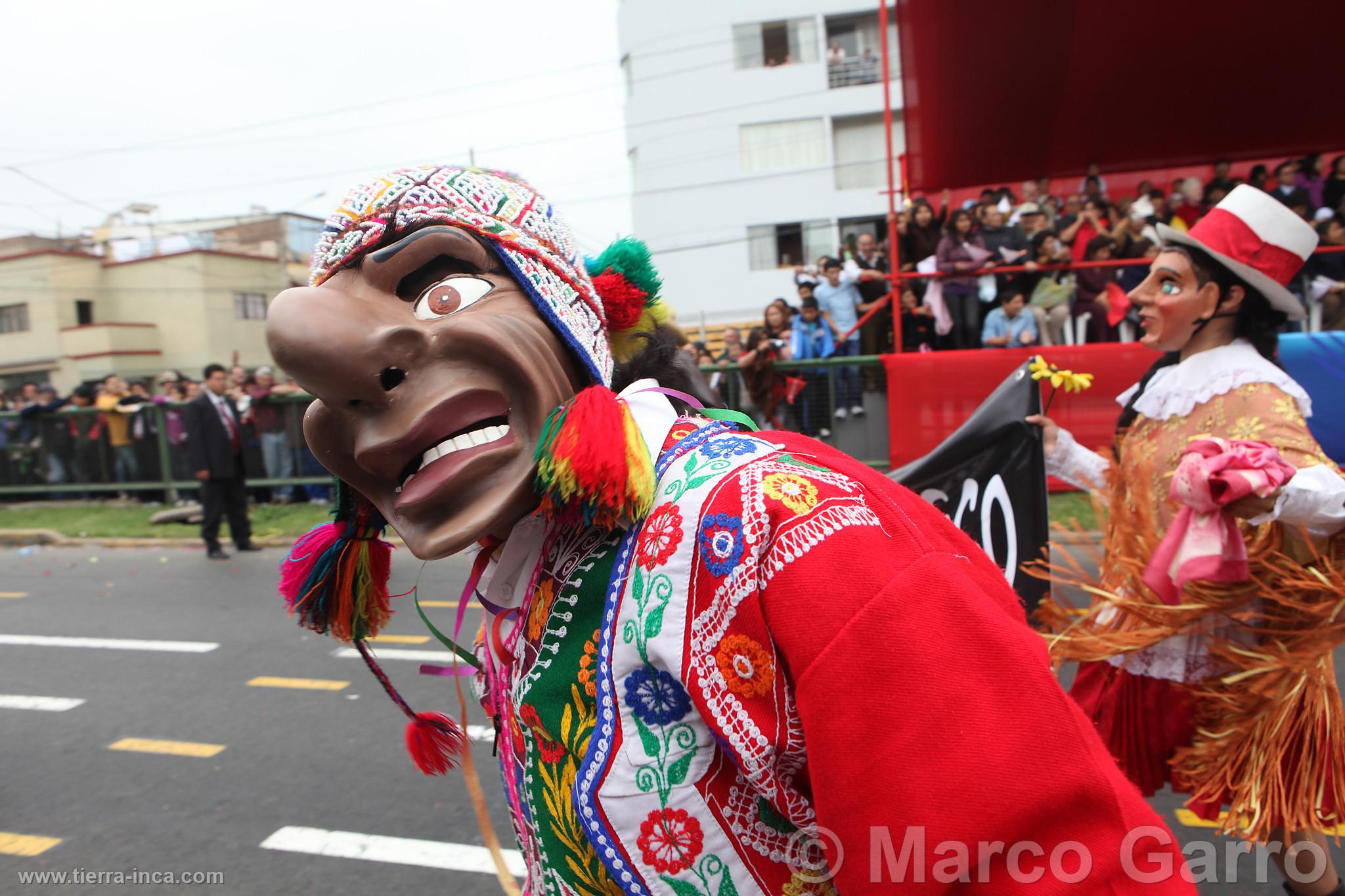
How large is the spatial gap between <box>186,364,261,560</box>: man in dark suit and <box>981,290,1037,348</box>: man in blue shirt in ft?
22.2

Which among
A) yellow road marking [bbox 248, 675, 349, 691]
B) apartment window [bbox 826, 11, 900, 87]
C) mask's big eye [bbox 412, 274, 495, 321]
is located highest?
apartment window [bbox 826, 11, 900, 87]

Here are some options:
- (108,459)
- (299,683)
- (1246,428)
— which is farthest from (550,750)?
(108,459)

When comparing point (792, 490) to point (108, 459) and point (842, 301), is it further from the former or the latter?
point (108, 459)

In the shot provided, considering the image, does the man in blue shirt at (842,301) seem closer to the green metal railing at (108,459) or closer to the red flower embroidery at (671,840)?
the green metal railing at (108,459)

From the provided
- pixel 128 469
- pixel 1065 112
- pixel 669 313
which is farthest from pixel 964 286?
pixel 128 469

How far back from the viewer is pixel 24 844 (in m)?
3.39

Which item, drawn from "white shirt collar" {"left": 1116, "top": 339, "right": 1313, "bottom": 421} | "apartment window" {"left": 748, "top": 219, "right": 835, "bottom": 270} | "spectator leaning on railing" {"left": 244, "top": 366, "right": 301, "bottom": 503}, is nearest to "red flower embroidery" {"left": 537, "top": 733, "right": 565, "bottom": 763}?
"white shirt collar" {"left": 1116, "top": 339, "right": 1313, "bottom": 421}

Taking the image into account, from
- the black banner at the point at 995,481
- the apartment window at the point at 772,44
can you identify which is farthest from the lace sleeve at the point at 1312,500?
the apartment window at the point at 772,44

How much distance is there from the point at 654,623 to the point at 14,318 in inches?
1699

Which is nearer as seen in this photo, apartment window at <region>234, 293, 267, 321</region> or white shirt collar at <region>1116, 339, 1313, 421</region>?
white shirt collar at <region>1116, 339, 1313, 421</region>

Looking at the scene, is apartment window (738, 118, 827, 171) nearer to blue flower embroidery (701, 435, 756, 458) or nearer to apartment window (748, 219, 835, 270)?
apartment window (748, 219, 835, 270)

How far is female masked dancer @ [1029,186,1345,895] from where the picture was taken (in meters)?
2.28

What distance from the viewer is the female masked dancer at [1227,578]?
2277 millimetres

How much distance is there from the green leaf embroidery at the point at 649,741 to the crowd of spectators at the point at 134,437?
9.85 m
